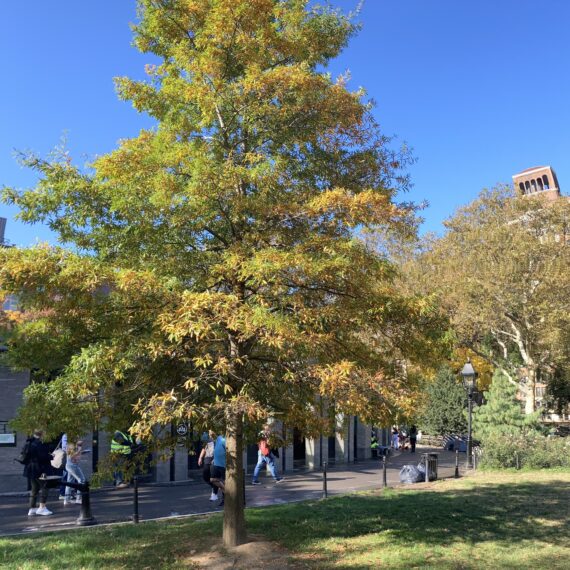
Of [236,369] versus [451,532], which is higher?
[236,369]

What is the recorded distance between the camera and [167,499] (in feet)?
45.2

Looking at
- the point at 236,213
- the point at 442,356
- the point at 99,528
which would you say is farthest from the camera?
the point at 99,528

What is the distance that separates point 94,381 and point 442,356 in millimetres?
4789

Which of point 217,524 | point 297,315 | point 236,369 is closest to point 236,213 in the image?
point 297,315

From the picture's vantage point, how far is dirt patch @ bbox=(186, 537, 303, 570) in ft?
24.1

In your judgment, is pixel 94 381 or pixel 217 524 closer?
pixel 94 381

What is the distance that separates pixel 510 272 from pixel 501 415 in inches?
287

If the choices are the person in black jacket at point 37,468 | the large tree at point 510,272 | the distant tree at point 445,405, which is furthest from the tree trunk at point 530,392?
the person in black jacket at point 37,468

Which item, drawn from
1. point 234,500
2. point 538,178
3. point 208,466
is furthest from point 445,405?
point 538,178

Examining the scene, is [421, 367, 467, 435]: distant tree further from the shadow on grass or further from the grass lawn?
the grass lawn

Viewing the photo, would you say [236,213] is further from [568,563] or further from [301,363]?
[568,563]

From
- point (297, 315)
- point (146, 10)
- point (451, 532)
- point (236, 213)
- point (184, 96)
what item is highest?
point (146, 10)

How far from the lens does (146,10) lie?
841 centimetres

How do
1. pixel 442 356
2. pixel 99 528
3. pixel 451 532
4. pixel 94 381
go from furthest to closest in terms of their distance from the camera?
1. pixel 99 528
2. pixel 451 532
3. pixel 442 356
4. pixel 94 381
